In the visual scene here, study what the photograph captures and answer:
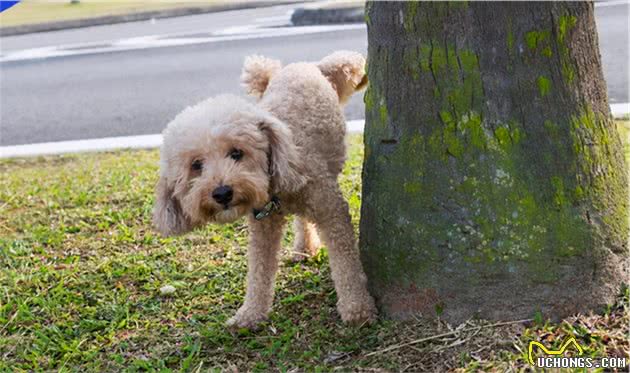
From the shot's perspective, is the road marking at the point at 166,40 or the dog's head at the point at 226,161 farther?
the road marking at the point at 166,40

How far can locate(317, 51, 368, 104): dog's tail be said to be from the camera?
432cm

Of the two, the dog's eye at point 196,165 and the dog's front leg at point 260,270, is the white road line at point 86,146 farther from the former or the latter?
the dog's eye at point 196,165

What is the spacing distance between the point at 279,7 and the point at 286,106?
12.9 metres

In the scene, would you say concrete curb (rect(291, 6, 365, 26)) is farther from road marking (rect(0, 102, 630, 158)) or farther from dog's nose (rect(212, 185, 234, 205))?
dog's nose (rect(212, 185, 234, 205))

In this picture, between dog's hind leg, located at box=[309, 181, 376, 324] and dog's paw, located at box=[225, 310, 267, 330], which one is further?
dog's paw, located at box=[225, 310, 267, 330]

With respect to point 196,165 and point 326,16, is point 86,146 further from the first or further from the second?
point 326,16

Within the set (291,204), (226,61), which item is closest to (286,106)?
(291,204)

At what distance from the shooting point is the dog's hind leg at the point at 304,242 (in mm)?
4332

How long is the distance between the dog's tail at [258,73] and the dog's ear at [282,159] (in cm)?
103

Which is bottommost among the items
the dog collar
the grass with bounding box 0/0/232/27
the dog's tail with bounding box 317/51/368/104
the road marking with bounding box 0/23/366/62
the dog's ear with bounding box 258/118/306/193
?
the road marking with bounding box 0/23/366/62

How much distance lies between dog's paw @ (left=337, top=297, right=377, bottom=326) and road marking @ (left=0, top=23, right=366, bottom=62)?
876 cm

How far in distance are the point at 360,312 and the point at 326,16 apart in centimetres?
1001

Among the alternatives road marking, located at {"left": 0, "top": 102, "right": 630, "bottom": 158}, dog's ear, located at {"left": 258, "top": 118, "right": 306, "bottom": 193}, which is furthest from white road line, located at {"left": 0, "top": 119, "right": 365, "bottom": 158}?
dog's ear, located at {"left": 258, "top": 118, "right": 306, "bottom": 193}

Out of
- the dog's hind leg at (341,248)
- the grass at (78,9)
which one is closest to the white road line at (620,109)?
the dog's hind leg at (341,248)
